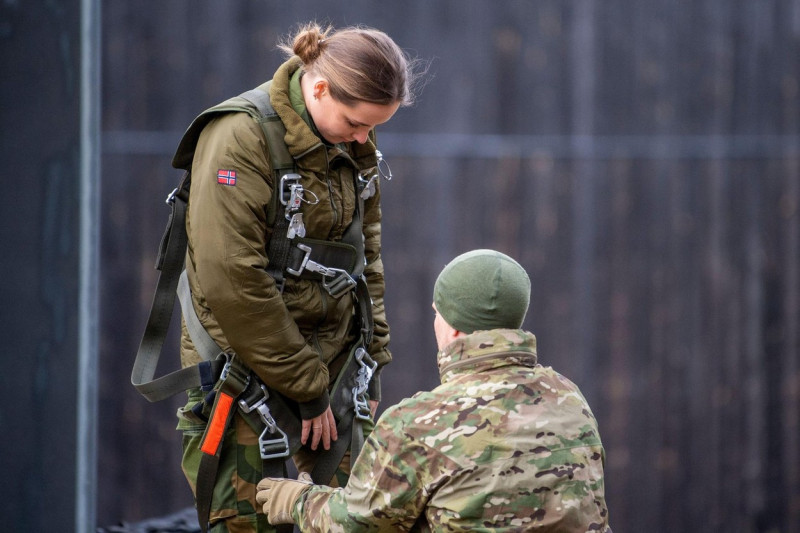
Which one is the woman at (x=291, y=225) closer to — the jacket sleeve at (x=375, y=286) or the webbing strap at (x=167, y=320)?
the webbing strap at (x=167, y=320)

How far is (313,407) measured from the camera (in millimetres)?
2588

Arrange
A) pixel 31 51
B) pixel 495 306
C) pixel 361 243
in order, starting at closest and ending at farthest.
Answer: pixel 495 306
pixel 31 51
pixel 361 243

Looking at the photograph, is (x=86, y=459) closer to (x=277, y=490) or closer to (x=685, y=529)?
(x=277, y=490)

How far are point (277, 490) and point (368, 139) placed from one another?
1.01 meters

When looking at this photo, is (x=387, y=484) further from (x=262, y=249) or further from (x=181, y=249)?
(x=181, y=249)

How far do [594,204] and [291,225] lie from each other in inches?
153

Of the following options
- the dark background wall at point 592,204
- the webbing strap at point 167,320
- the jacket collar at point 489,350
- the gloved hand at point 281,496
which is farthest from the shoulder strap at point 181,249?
the dark background wall at point 592,204

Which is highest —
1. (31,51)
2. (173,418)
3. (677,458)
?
(31,51)

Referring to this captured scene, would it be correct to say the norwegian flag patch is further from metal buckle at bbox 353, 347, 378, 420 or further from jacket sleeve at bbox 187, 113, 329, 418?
metal buckle at bbox 353, 347, 378, 420

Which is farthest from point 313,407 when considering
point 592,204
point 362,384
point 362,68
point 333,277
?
point 592,204

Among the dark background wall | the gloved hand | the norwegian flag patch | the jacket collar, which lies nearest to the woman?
the norwegian flag patch

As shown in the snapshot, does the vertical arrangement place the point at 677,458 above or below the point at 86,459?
below

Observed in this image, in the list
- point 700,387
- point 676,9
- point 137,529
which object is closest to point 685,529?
point 700,387

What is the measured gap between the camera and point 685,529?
634cm
